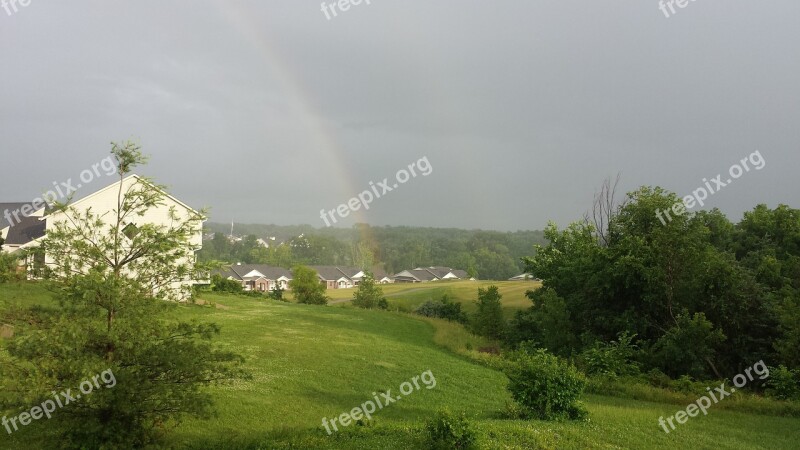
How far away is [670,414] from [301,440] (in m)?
10.4

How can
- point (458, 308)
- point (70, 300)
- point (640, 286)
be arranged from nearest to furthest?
1. point (70, 300)
2. point (640, 286)
3. point (458, 308)

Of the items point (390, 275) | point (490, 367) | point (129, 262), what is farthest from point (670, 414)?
point (390, 275)

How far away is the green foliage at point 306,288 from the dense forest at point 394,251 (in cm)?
7594

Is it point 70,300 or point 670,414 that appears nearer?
point 70,300

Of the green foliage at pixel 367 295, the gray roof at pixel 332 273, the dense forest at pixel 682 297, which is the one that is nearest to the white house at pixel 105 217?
the dense forest at pixel 682 297

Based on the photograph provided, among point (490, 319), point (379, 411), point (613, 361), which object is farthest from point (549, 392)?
point (490, 319)

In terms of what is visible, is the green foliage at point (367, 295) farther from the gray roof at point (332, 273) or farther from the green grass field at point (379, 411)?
the gray roof at point (332, 273)

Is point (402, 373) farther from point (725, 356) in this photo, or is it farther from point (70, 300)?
point (725, 356)

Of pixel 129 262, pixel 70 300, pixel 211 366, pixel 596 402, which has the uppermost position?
pixel 129 262

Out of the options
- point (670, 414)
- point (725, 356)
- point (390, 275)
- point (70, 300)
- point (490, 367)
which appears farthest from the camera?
point (390, 275)

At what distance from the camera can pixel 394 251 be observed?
521 ft

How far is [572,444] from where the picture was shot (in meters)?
10.1

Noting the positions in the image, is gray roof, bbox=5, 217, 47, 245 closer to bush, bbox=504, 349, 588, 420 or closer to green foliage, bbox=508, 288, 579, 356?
green foliage, bbox=508, 288, 579, 356

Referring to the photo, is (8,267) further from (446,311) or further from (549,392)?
(446,311)
